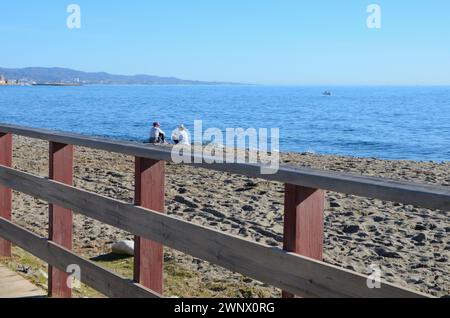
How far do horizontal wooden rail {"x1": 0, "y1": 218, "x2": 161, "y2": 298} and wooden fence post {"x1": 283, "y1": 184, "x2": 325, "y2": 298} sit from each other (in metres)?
0.97

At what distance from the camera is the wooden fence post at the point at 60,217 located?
14.7ft

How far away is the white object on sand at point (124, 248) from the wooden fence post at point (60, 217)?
115 inches

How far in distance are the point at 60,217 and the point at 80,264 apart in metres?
0.54

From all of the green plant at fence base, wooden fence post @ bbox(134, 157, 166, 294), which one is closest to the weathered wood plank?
the green plant at fence base

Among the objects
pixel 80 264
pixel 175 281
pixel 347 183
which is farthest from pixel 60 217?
pixel 347 183

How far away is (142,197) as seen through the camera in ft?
11.7

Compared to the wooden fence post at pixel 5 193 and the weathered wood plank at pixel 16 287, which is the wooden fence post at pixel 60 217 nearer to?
the weathered wood plank at pixel 16 287

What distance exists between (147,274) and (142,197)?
0.41 meters

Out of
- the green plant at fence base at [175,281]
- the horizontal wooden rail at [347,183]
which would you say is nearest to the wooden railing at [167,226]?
the horizontal wooden rail at [347,183]

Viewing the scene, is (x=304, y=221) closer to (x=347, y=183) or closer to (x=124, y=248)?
(x=347, y=183)

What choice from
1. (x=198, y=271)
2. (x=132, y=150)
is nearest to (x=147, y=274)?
(x=132, y=150)

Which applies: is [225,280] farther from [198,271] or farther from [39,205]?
[39,205]

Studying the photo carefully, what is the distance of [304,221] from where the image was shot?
268 centimetres

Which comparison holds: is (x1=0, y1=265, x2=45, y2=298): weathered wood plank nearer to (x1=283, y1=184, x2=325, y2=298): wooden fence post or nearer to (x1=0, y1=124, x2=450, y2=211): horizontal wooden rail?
(x1=0, y1=124, x2=450, y2=211): horizontal wooden rail
